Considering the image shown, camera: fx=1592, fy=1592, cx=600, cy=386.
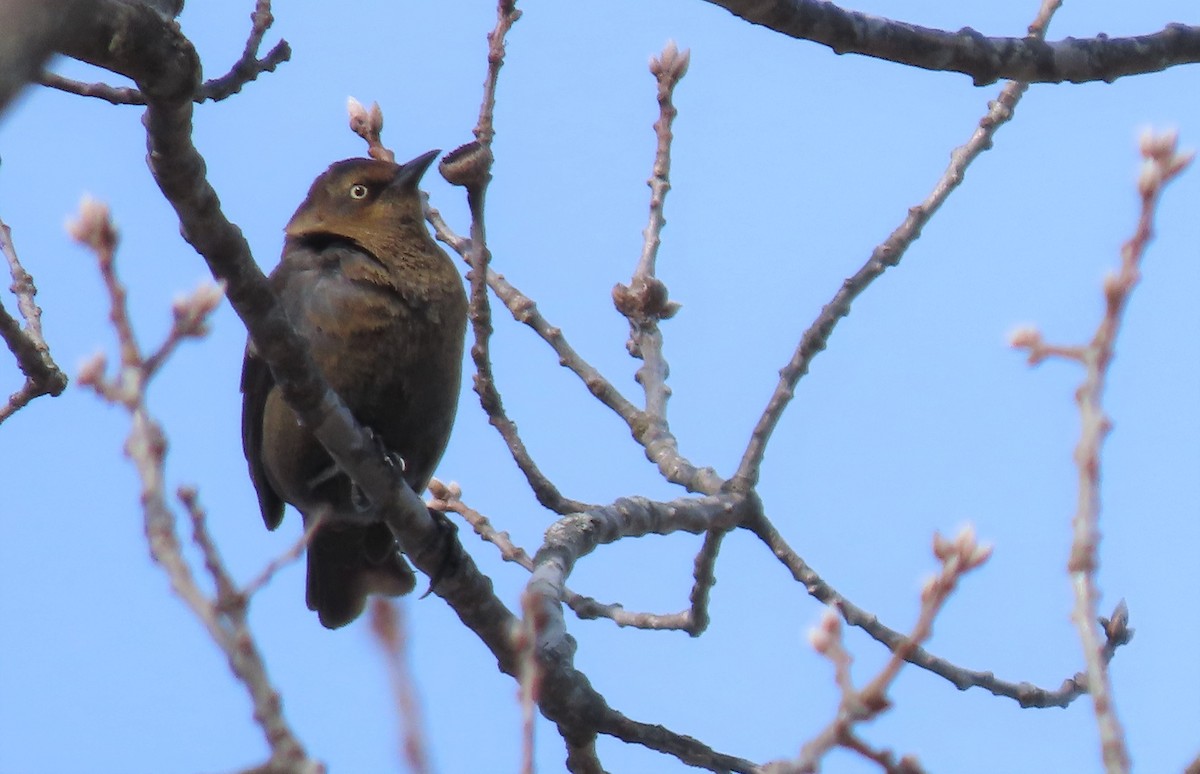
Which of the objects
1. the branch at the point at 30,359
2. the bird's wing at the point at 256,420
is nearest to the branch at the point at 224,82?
the branch at the point at 30,359

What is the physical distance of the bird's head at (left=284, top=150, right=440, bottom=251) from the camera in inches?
216

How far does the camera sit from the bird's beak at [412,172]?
5660 millimetres

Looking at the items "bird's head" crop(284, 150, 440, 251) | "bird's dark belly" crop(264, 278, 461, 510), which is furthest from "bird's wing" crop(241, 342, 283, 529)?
"bird's head" crop(284, 150, 440, 251)

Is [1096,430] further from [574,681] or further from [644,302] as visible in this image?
[644,302]

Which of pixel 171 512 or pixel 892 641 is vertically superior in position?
pixel 892 641

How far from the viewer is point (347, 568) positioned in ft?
17.3

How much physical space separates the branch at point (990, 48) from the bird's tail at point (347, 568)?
2.29m

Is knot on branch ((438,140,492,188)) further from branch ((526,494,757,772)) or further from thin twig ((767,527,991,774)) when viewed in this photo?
thin twig ((767,527,991,774))

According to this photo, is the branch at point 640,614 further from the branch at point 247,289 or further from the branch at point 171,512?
the branch at point 171,512

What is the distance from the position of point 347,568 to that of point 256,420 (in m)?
0.58

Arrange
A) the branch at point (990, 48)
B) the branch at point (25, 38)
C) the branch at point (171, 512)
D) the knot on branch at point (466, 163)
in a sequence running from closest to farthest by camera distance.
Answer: the branch at point (25, 38), the branch at point (171, 512), the branch at point (990, 48), the knot on branch at point (466, 163)

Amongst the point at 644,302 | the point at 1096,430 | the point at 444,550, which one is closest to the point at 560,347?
the point at 644,302

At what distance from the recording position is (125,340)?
1.69 metres

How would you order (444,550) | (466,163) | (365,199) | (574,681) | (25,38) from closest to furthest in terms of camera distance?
(25,38)
(574,681)
(466,163)
(444,550)
(365,199)
